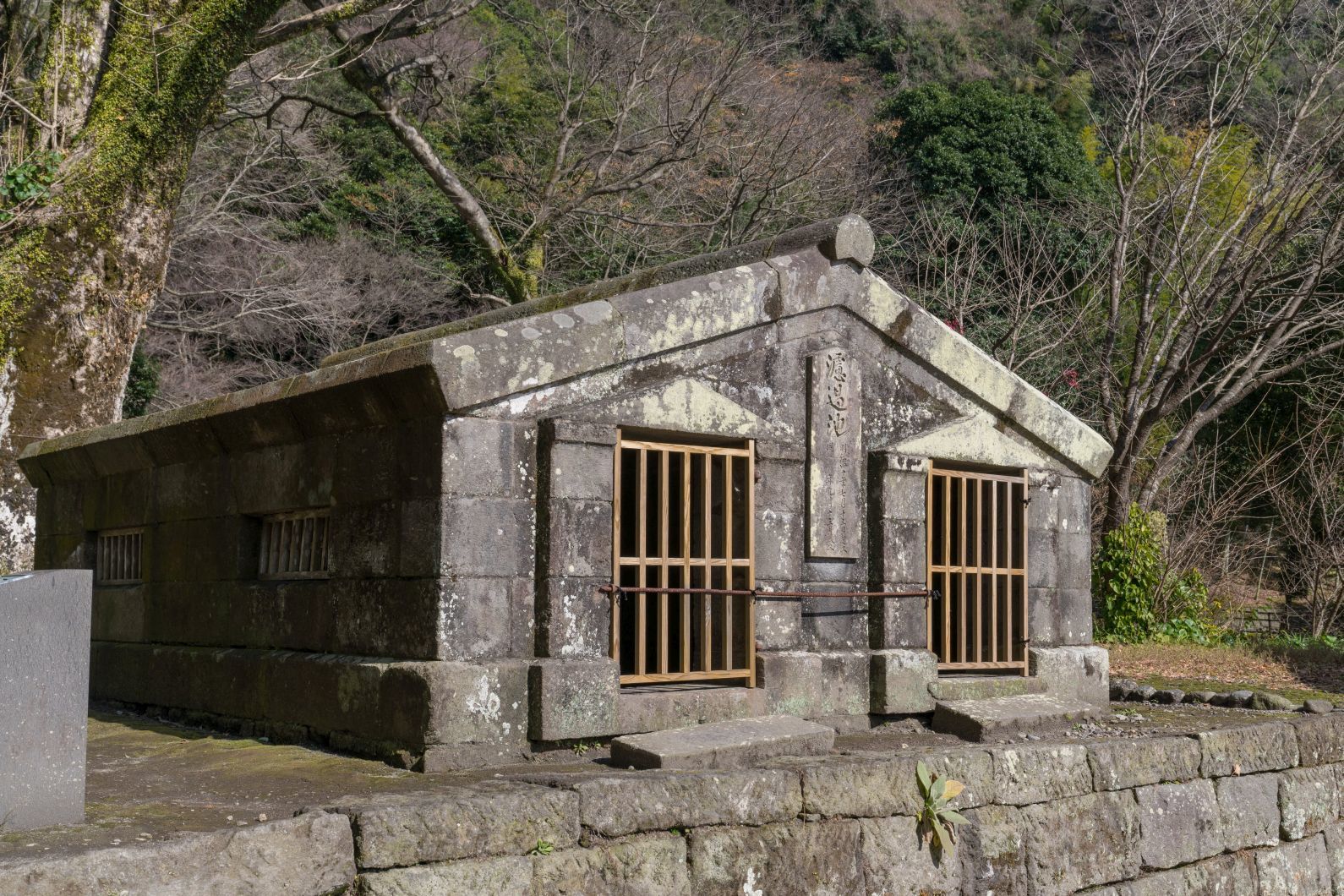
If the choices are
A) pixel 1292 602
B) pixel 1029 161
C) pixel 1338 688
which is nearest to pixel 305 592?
pixel 1338 688

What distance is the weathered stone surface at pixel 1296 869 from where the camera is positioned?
317 inches

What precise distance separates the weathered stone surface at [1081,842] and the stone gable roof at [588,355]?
2.86 m

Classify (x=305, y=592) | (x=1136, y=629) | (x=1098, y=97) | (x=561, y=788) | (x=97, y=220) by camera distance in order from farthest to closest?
(x=1098, y=97), (x=1136, y=629), (x=97, y=220), (x=305, y=592), (x=561, y=788)

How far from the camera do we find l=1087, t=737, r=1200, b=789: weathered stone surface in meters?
7.06

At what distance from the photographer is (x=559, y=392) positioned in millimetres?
6922

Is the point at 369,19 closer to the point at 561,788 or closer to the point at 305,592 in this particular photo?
the point at 305,592

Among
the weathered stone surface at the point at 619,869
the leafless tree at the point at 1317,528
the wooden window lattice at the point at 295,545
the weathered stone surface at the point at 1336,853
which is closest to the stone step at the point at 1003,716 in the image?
the weathered stone surface at the point at 1336,853

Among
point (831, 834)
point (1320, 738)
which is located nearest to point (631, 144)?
point (1320, 738)

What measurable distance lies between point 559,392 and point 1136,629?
1127 cm

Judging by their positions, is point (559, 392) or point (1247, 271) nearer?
point (559, 392)

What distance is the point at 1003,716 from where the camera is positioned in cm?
817

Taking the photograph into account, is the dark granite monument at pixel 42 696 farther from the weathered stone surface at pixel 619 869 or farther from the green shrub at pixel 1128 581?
the green shrub at pixel 1128 581

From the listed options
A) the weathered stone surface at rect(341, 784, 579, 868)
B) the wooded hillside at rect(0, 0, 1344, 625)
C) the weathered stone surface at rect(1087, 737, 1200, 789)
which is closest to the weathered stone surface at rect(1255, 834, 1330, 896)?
the weathered stone surface at rect(1087, 737, 1200, 789)

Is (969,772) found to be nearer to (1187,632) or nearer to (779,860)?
(779,860)
